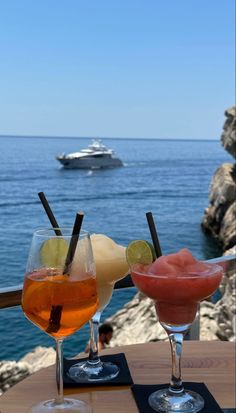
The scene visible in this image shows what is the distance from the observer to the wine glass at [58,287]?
0.82 metres

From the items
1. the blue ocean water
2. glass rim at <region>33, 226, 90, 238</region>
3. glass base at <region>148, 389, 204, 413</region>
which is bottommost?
the blue ocean water

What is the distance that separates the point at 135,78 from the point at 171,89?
708cm

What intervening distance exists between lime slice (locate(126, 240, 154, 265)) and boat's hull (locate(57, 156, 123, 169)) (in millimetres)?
32432

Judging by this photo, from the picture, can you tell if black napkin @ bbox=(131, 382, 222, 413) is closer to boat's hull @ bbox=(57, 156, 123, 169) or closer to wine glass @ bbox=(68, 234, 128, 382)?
wine glass @ bbox=(68, 234, 128, 382)

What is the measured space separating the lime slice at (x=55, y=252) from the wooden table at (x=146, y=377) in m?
0.26

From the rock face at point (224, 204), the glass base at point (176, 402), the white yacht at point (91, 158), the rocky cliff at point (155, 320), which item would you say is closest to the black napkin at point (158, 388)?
the glass base at point (176, 402)

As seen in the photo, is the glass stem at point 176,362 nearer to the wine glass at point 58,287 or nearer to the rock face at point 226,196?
the wine glass at point 58,287

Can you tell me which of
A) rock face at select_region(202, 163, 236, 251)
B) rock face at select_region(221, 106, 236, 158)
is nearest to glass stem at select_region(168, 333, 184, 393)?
rock face at select_region(221, 106, 236, 158)

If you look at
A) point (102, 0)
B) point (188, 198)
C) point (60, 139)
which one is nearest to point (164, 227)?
point (188, 198)

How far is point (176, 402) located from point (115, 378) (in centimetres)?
16

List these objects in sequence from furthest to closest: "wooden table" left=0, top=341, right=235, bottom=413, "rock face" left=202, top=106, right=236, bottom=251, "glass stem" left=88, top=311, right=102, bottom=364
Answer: "rock face" left=202, top=106, right=236, bottom=251, "glass stem" left=88, top=311, right=102, bottom=364, "wooden table" left=0, top=341, right=235, bottom=413

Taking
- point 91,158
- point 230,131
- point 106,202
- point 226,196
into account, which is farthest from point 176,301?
point 91,158

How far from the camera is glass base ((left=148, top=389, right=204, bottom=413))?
88cm

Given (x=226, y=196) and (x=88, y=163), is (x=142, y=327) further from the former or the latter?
(x=88, y=163)
